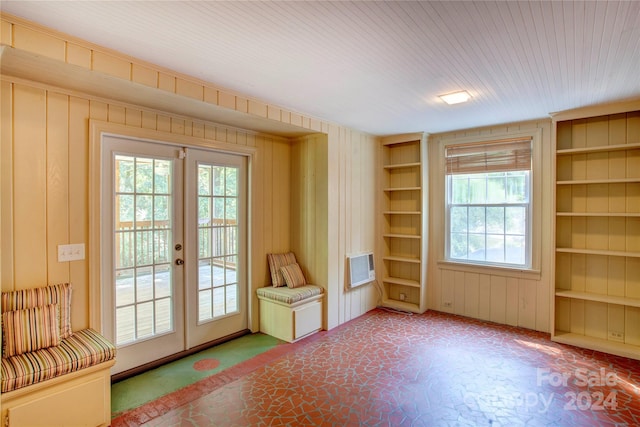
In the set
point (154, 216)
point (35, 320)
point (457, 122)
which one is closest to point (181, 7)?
point (154, 216)

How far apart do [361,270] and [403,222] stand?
3.34 feet

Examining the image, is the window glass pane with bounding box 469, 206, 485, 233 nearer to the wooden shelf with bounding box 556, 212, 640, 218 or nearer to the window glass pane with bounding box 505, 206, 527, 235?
the window glass pane with bounding box 505, 206, 527, 235

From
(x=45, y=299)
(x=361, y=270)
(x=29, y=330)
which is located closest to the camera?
(x=29, y=330)

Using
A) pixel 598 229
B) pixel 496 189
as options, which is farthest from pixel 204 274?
pixel 598 229

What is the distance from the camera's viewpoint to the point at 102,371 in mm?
2176

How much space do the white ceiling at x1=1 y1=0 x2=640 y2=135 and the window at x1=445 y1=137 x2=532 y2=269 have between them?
1.03 metres

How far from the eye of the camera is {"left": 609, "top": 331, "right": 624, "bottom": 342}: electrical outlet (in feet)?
11.2

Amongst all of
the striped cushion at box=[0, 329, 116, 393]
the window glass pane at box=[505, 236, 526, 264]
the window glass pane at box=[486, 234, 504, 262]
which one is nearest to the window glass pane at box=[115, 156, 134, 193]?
the striped cushion at box=[0, 329, 116, 393]

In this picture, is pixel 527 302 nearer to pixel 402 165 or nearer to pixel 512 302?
pixel 512 302

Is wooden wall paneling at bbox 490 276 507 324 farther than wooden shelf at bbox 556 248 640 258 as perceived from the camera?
Yes

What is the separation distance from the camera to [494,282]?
421 cm

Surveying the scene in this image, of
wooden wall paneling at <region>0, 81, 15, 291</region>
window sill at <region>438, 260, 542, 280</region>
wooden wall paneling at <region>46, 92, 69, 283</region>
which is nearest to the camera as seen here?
wooden wall paneling at <region>0, 81, 15, 291</region>

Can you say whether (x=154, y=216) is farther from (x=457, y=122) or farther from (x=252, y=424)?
(x=457, y=122)

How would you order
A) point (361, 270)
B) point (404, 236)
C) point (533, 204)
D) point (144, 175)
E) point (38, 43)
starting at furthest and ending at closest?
point (404, 236) < point (361, 270) < point (533, 204) < point (144, 175) < point (38, 43)
